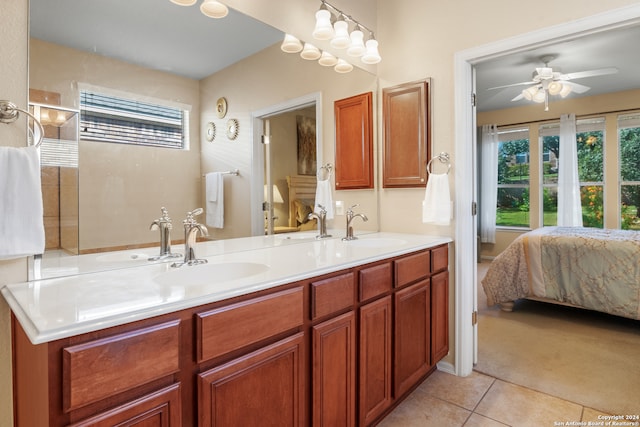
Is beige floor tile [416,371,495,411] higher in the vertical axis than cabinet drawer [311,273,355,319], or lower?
lower

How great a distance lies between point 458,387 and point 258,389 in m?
1.50

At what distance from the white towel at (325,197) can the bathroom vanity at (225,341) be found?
0.55 metres

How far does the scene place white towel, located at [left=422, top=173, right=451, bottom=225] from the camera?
7.11 ft

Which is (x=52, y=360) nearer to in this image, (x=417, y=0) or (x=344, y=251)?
(x=344, y=251)

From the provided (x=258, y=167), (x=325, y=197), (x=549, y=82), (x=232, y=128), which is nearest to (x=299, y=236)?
(x=325, y=197)

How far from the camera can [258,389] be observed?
1.10 metres

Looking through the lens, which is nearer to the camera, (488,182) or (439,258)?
(439,258)

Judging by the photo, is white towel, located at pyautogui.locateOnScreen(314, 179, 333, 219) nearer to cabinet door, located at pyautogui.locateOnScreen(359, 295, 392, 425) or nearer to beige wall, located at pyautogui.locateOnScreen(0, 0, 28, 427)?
cabinet door, located at pyautogui.locateOnScreen(359, 295, 392, 425)

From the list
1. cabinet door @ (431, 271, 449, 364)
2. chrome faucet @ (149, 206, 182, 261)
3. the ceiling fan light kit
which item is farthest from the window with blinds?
cabinet door @ (431, 271, 449, 364)

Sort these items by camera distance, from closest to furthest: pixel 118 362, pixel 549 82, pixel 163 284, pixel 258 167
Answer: pixel 118 362 < pixel 163 284 < pixel 258 167 < pixel 549 82

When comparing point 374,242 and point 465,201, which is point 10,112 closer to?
point 374,242

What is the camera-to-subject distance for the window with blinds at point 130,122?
4.40 ft

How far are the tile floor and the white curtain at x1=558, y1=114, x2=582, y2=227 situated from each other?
13.5 ft

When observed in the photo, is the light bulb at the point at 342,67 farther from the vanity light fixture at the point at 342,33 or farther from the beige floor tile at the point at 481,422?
the beige floor tile at the point at 481,422
